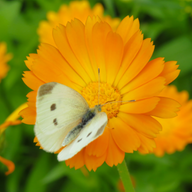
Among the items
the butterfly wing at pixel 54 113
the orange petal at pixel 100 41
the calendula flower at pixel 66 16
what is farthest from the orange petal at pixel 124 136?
the calendula flower at pixel 66 16

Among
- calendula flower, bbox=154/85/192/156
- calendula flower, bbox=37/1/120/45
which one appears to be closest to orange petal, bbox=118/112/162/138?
calendula flower, bbox=154/85/192/156

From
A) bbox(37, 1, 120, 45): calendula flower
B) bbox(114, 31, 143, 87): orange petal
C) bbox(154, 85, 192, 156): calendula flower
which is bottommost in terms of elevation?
bbox(154, 85, 192, 156): calendula flower

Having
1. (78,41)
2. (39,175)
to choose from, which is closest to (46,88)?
(78,41)

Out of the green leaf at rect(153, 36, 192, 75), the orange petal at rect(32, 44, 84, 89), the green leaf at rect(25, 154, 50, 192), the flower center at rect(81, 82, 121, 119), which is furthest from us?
the green leaf at rect(153, 36, 192, 75)

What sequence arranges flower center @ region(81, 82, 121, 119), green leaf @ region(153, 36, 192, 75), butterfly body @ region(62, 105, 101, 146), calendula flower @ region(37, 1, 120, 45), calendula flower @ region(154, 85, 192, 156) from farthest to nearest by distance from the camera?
calendula flower @ region(37, 1, 120, 45) < green leaf @ region(153, 36, 192, 75) < calendula flower @ region(154, 85, 192, 156) < flower center @ region(81, 82, 121, 119) < butterfly body @ region(62, 105, 101, 146)

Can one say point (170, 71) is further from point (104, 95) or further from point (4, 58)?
point (4, 58)

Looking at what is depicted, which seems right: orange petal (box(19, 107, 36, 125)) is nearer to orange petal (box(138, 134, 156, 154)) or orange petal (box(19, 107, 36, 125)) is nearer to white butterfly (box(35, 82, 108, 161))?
white butterfly (box(35, 82, 108, 161))

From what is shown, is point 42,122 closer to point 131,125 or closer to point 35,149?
point 131,125

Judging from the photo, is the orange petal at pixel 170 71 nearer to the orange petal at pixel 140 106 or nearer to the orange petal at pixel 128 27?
the orange petal at pixel 140 106
